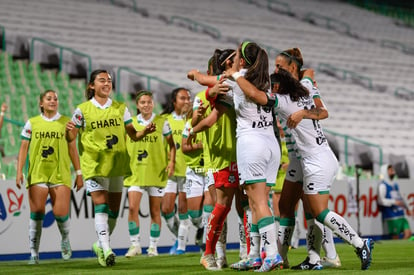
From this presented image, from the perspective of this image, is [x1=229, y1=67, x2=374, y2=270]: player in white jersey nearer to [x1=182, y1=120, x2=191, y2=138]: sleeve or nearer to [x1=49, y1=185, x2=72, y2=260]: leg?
[x1=182, y1=120, x2=191, y2=138]: sleeve

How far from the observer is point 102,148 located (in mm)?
9930

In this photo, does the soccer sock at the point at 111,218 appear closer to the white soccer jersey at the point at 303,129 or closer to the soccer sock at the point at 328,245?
the soccer sock at the point at 328,245

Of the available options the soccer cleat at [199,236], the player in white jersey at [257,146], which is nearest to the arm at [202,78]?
the player in white jersey at [257,146]

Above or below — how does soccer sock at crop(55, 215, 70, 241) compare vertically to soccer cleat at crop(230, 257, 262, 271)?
above

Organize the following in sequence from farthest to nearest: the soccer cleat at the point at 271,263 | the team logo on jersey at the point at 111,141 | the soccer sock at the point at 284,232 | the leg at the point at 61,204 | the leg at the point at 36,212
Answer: the leg at the point at 61,204
the leg at the point at 36,212
the team logo on jersey at the point at 111,141
the soccer sock at the point at 284,232
the soccer cleat at the point at 271,263

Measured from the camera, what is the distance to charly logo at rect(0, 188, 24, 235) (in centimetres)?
1262

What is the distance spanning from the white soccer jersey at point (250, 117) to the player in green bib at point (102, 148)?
193 centimetres

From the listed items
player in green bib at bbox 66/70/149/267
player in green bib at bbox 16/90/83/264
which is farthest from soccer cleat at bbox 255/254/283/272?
player in green bib at bbox 16/90/83/264

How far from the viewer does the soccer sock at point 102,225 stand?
9.72 m

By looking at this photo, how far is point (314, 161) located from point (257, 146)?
67cm

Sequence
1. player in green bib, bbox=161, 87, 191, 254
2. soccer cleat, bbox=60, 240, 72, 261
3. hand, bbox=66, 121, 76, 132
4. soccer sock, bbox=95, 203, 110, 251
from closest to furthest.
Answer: soccer sock, bbox=95, 203, 110, 251 → hand, bbox=66, 121, 76, 132 → soccer cleat, bbox=60, 240, 72, 261 → player in green bib, bbox=161, 87, 191, 254

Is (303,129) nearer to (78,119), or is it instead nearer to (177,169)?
(78,119)

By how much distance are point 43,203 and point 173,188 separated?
2.76 meters

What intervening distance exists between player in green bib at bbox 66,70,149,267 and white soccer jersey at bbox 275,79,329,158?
206cm
